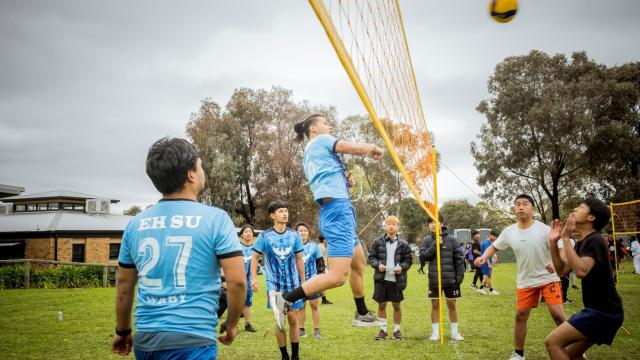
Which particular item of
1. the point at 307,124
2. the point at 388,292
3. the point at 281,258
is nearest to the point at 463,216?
the point at 388,292

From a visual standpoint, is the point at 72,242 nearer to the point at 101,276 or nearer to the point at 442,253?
the point at 101,276

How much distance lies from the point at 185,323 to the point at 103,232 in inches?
1249

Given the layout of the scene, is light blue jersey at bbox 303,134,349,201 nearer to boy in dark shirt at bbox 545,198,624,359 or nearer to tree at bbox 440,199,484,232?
boy in dark shirt at bbox 545,198,624,359

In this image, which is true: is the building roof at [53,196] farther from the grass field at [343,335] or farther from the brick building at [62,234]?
the grass field at [343,335]

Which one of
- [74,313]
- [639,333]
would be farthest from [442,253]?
[74,313]

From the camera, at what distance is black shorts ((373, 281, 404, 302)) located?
763cm

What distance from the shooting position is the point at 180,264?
222 centimetres

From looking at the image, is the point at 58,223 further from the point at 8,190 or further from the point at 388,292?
the point at 388,292

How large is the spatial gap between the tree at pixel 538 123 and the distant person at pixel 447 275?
25903mm

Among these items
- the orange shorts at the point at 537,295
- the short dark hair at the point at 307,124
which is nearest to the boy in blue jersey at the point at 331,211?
the short dark hair at the point at 307,124

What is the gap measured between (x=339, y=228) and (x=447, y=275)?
420 cm

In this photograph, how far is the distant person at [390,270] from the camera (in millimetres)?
7680

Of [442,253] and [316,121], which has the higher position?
[316,121]

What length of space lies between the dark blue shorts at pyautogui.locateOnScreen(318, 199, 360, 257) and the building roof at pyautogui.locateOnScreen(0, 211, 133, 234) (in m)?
28.3
